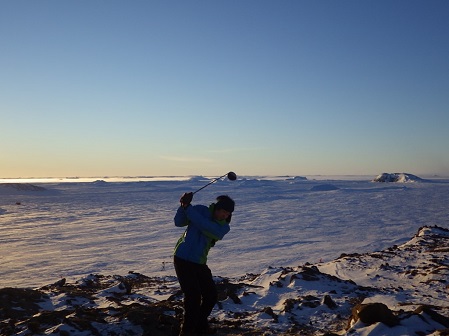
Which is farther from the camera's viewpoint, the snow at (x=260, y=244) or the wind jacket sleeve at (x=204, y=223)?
the snow at (x=260, y=244)

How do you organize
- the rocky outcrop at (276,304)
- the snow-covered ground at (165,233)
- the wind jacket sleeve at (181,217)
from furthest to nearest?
the snow-covered ground at (165,233) → the rocky outcrop at (276,304) → the wind jacket sleeve at (181,217)

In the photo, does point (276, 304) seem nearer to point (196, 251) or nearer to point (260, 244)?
point (196, 251)

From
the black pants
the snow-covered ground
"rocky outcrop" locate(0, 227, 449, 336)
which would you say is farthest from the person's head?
the snow-covered ground

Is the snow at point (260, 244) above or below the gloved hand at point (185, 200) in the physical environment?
below

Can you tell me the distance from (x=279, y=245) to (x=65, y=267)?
9.43 m

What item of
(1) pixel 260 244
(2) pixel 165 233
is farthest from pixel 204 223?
(2) pixel 165 233

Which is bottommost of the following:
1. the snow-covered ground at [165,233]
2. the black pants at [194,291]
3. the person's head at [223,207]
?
the snow-covered ground at [165,233]

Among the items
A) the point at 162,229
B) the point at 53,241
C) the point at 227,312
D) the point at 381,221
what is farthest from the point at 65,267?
the point at 381,221

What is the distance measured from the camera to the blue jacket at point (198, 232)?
166 inches

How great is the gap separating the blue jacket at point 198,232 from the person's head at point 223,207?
0.06 meters

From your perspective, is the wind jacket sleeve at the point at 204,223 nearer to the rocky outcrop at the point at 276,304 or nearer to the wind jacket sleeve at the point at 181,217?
the wind jacket sleeve at the point at 181,217

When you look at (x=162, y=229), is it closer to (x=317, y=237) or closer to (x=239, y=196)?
(x=317, y=237)

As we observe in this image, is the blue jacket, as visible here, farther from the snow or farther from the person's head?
the snow

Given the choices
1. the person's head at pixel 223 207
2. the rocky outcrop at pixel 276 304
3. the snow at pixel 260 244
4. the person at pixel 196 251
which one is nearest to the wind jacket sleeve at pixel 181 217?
the person at pixel 196 251
